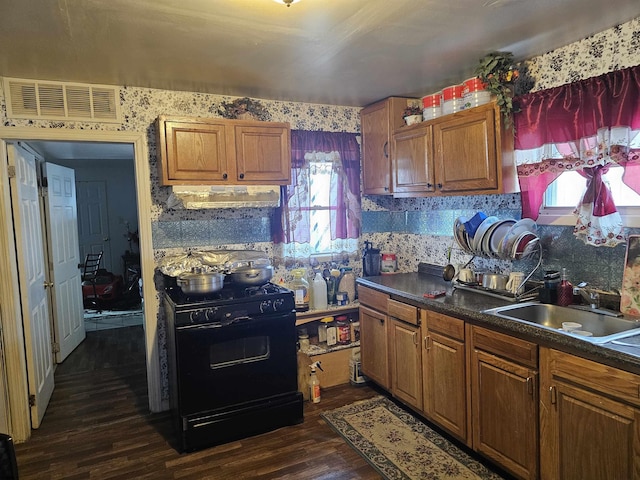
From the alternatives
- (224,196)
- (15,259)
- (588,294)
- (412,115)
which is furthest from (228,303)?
(588,294)

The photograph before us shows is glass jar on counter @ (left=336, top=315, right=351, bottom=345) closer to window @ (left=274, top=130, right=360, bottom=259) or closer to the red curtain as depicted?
window @ (left=274, top=130, right=360, bottom=259)

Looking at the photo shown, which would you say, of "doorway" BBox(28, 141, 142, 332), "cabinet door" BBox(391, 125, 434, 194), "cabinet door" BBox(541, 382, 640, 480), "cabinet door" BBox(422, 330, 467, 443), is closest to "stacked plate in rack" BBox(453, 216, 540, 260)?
"cabinet door" BBox(391, 125, 434, 194)

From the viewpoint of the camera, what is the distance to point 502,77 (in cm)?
255

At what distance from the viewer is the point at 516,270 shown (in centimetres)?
289

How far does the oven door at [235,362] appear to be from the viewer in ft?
8.94

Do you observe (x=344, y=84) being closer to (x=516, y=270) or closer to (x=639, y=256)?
(x=516, y=270)

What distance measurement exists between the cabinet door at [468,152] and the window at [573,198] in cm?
36

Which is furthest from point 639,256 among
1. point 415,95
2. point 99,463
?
point 99,463

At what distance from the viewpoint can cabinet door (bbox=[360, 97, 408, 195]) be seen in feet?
11.5

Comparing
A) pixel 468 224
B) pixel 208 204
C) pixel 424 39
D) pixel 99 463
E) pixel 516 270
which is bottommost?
pixel 99 463

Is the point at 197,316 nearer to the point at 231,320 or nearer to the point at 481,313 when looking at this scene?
the point at 231,320

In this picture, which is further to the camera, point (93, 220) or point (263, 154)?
point (93, 220)

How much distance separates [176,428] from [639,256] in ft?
9.24

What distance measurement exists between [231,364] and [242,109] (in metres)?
1.82
